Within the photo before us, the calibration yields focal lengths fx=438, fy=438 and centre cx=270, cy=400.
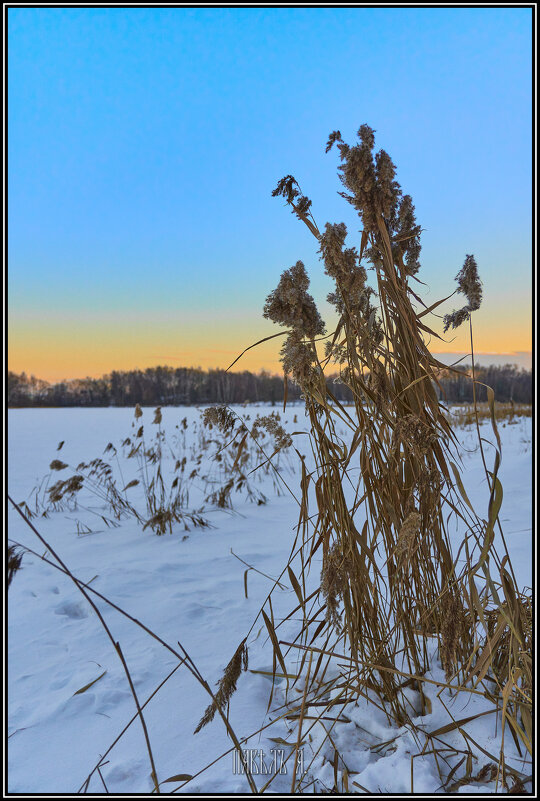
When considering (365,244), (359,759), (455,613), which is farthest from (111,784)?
(365,244)

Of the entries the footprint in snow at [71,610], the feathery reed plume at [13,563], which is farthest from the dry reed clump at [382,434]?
the footprint in snow at [71,610]

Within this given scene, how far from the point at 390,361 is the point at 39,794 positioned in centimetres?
138

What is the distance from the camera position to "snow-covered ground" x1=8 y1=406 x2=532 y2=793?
3.52 feet

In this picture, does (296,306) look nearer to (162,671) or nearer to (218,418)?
(218,418)

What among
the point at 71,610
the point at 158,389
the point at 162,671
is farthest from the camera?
the point at 158,389

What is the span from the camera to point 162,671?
1485 mm

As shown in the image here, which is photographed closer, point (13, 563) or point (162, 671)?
point (13, 563)

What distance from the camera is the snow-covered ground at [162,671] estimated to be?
1.07 meters

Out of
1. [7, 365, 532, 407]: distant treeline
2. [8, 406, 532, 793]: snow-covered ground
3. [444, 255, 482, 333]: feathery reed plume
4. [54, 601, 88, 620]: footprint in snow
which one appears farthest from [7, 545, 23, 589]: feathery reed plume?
[7, 365, 532, 407]: distant treeline

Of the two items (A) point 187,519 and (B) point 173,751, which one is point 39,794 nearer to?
(B) point 173,751

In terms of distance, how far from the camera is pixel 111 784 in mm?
1056

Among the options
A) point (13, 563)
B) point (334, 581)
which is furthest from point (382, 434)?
point (13, 563)

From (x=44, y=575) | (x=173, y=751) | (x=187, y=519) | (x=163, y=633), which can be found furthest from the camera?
(x=187, y=519)

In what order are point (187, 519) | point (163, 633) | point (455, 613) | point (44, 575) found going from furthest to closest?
point (187, 519) < point (44, 575) < point (163, 633) < point (455, 613)
